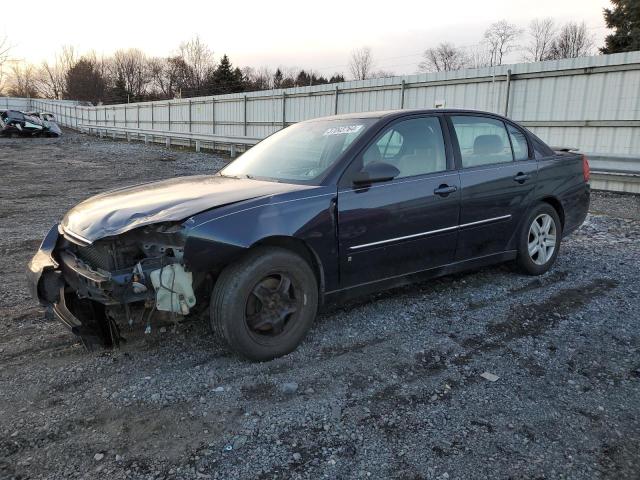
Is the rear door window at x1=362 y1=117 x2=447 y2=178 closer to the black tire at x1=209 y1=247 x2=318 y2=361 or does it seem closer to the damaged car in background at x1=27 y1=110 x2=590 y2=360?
the damaged car in background at x1=27 y1=110 x2=590 y2=360

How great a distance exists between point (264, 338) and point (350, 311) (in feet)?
3.66

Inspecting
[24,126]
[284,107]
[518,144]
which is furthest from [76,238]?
[24,126]

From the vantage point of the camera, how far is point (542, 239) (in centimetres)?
514

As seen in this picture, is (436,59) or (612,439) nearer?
(612,439)

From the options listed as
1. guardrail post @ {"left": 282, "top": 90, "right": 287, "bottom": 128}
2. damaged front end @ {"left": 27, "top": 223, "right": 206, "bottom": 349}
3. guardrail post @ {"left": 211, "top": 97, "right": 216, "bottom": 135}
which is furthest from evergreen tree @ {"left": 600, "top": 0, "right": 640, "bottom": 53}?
damaged front end @ {"left": 27, "top": 223, "right": 206, "bottom": 349}

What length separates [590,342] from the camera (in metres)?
3.67

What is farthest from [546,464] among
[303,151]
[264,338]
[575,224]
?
[575,224]

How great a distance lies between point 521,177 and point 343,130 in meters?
1.88

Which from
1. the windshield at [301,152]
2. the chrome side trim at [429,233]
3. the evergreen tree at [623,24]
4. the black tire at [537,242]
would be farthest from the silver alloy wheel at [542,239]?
the evergreen tree at [623,24]

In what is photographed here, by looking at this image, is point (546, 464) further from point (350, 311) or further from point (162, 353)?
point (162, 353)

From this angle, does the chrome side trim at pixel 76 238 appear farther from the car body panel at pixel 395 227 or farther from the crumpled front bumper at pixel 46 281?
the car body panel at pixel 395 227

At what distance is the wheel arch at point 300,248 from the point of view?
331cm

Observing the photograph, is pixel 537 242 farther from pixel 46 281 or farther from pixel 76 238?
pixel 46 281

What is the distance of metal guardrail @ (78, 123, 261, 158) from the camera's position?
1883cm
